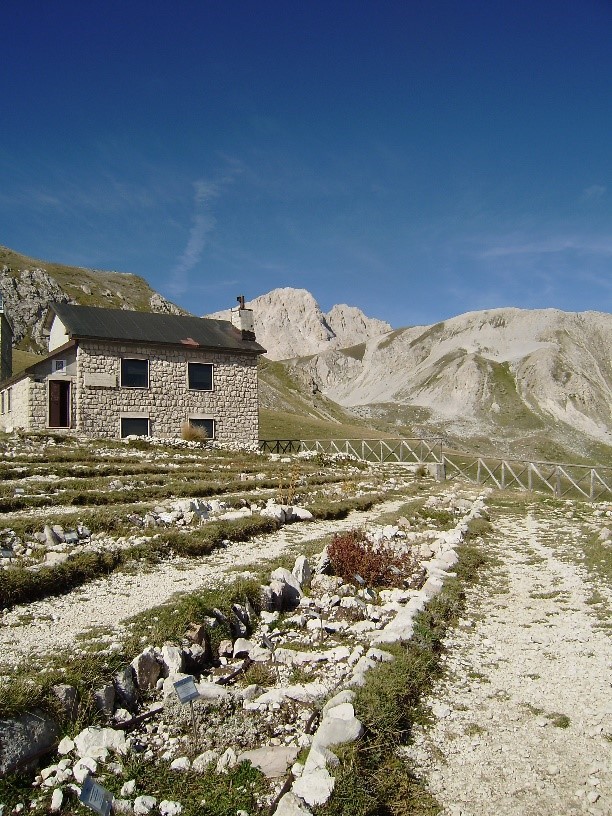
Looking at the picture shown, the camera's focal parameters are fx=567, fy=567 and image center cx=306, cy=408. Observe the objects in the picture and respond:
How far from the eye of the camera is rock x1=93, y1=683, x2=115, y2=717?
612 cm

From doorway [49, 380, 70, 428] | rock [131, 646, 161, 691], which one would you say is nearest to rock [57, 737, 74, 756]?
rock [131, 646, 161, 691]

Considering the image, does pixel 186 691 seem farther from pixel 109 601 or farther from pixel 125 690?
pixel 109 601

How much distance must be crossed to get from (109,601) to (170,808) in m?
4.90

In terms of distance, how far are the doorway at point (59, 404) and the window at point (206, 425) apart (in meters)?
7.34

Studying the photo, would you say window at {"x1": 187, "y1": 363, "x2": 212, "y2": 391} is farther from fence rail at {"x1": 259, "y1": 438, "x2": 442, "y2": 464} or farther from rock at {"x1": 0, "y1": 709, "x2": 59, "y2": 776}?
rock at {"x1": 0, "y1": 709, "x2": 59, "y2": 776}

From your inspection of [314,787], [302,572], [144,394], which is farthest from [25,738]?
[144,394]

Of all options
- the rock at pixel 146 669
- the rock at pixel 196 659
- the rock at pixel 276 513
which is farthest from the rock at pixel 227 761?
the rock at pixel 276 513

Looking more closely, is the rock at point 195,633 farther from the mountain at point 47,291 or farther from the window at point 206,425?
the mountain at point 47,291

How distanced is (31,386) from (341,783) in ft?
105

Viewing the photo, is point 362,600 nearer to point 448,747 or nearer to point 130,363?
point 448,747

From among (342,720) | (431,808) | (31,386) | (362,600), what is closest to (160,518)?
(362,600)

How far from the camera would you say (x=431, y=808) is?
4938 mm

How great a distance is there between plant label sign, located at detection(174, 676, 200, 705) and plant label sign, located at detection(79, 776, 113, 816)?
143 centimetres

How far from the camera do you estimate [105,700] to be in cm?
617
